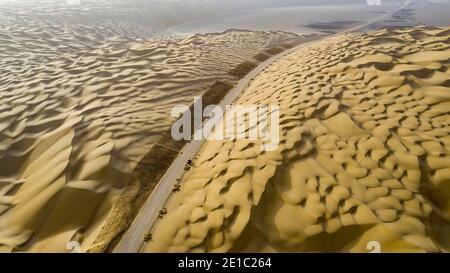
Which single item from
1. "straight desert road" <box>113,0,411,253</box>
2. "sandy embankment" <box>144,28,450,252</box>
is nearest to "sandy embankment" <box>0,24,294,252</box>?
"straight desert road" <box>113,0,411,253</box>

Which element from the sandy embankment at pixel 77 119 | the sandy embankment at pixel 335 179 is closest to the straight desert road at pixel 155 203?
the sandy embankment at pixel 335 179

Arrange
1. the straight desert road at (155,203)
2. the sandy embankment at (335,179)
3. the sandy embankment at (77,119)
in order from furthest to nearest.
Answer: the sandy embankment at (77,119) < the straight desert road at (155,203) < the sandy embankment at (335,179)

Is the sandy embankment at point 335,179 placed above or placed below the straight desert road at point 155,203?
above

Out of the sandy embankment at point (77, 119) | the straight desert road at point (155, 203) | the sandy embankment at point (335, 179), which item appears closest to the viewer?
the sandy embankment at point (335, 179)

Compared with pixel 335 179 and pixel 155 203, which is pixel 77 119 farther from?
pixel 335 179

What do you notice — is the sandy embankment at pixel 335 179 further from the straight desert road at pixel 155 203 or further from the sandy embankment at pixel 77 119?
the sandy embankment at pixel 77 119

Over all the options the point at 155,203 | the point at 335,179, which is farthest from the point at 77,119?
the point at 335,179

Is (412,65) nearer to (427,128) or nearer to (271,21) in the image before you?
(427,128)
